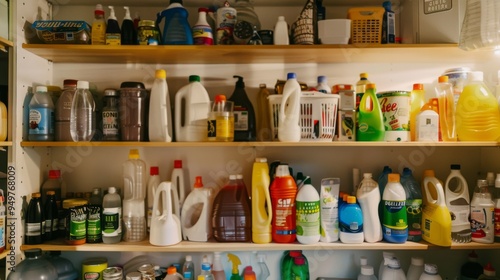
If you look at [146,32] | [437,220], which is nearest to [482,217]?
[437,220]

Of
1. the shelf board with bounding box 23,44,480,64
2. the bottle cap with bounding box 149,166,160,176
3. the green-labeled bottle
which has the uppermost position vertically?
the shelf board with bounding box 23,44,480,64

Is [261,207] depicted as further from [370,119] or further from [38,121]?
[38,121]

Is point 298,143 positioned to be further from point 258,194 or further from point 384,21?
point 384,21

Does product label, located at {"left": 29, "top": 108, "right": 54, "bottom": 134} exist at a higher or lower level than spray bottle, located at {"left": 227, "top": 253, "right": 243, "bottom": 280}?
higher

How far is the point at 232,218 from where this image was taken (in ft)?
5.15

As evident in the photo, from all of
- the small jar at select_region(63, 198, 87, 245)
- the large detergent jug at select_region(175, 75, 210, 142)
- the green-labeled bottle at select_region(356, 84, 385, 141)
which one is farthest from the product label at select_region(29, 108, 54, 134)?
the green-labeled bottle at select_region(356, 84, 385, 141)

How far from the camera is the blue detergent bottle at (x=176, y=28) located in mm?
1563

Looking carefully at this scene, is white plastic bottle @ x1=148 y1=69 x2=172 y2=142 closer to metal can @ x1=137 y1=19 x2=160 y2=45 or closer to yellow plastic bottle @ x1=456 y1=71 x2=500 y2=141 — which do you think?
metal can @ x1=137 y1=19 x2=160 y2=45

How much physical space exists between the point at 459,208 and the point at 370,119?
0.59 m

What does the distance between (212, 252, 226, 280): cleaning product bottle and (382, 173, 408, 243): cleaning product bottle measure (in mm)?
823

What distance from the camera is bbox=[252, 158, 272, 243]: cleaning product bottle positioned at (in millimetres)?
1529

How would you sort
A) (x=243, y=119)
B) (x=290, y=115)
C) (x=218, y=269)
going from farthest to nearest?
(x=218, y=269) → (x=243, y=119) → (x=290, y=115)

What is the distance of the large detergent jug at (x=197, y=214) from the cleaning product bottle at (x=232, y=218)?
0.12 ft

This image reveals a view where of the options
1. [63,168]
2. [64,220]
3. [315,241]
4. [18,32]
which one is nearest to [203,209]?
[315,241]
